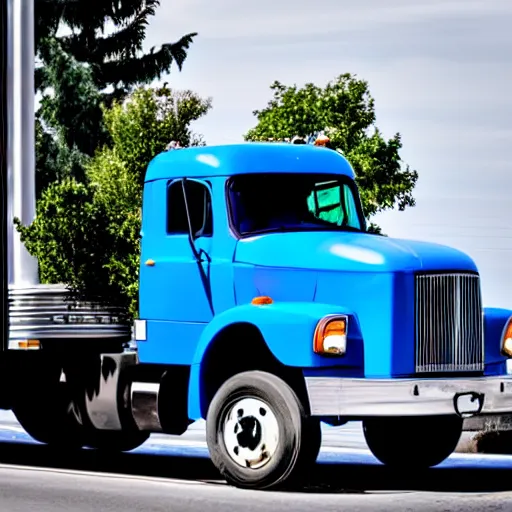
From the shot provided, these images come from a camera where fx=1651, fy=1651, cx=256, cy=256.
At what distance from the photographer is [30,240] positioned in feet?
66.7

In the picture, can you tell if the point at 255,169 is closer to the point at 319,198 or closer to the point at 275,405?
the point at 319,198

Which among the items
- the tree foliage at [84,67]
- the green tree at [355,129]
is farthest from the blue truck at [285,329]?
the tree foliage at [84,67]

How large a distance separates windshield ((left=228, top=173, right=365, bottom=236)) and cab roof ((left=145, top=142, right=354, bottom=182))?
76mm

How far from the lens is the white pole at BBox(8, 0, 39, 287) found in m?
26.8

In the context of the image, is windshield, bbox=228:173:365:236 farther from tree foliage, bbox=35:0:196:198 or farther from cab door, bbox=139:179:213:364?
tree foliage, bbox=35:0:196:198

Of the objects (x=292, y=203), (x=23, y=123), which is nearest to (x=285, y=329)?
(x=292, y=203)

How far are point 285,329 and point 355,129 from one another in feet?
111

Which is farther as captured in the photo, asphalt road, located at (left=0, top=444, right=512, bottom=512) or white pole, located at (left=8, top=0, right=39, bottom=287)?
white pole, located at (left=8, top=0, right=39, bottom=287)

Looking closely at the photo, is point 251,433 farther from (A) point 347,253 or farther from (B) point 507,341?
(B) point 507,341

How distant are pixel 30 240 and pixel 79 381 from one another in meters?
3.87

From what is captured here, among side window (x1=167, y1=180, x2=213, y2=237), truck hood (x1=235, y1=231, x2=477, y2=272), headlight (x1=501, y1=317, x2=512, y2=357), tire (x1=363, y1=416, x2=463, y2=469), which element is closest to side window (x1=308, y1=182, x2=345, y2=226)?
truck hood (x1=235, y1=231, x2=477, y2=272)

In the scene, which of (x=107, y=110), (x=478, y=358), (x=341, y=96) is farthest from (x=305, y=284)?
(x=107, y=110)

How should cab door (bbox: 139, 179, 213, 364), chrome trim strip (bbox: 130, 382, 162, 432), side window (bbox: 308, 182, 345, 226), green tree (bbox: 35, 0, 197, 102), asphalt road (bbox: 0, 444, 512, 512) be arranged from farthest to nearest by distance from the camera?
green tree (bbox: 35, 0, 197, 102), side window (bbox: 308, 182, 345, 226), chrome trim strip (bbox: 130, 382, 162, 432), cab door (bbox: 139, 179, 213, 364), asphalt road (bbox: 0, 444, 512, 512)

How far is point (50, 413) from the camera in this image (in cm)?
1781
